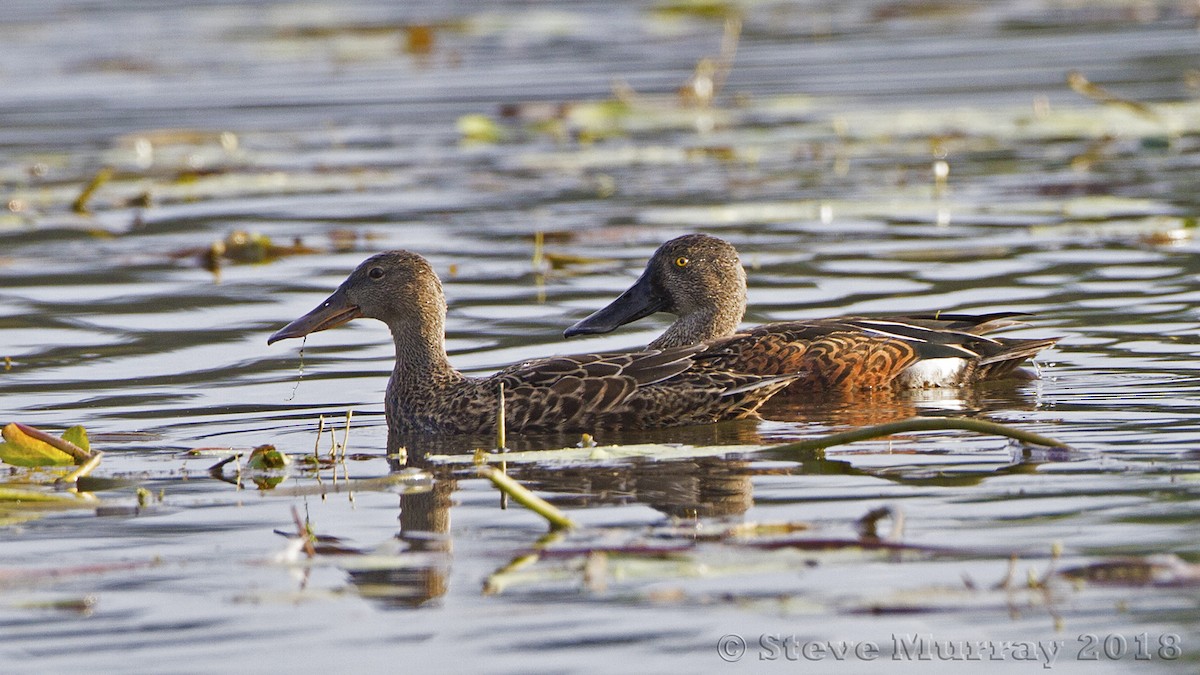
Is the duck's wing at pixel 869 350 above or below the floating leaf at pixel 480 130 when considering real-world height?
below

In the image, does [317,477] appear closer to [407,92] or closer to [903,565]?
[903,565]

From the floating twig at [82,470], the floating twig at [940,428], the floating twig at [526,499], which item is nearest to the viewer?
the floating twig at [526,499]

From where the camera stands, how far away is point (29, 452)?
7234 millimetres

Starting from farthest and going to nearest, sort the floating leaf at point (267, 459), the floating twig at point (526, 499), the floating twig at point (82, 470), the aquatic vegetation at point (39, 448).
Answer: the floating leaf at point (267, 459), the aquatic vegetation at point (39, 448), the floating twig at point (82, 470), the floating twig at point (526, 499)

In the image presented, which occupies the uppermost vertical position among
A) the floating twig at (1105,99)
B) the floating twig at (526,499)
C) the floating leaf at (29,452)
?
the floating twig at (1105,99)

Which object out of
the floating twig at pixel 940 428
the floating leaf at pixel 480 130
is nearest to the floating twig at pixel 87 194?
the floating leaf at pixel 480 130

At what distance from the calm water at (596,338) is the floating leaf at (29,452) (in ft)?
0.49

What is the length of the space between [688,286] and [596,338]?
138cm

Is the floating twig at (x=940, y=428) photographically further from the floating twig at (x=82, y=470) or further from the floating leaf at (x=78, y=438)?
the floating leaf at (x=78, y=438)

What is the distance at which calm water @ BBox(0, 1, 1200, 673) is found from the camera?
17.4 feet

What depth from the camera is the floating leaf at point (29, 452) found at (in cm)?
720

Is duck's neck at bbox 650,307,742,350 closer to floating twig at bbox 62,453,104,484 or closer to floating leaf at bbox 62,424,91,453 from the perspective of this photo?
floating leaf at bbox 62,424,91,453

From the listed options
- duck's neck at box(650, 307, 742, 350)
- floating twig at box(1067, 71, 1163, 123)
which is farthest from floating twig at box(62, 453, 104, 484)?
floating twig at box(1067, 71, 1163, 123)

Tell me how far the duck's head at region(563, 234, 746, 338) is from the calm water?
0.80 m
